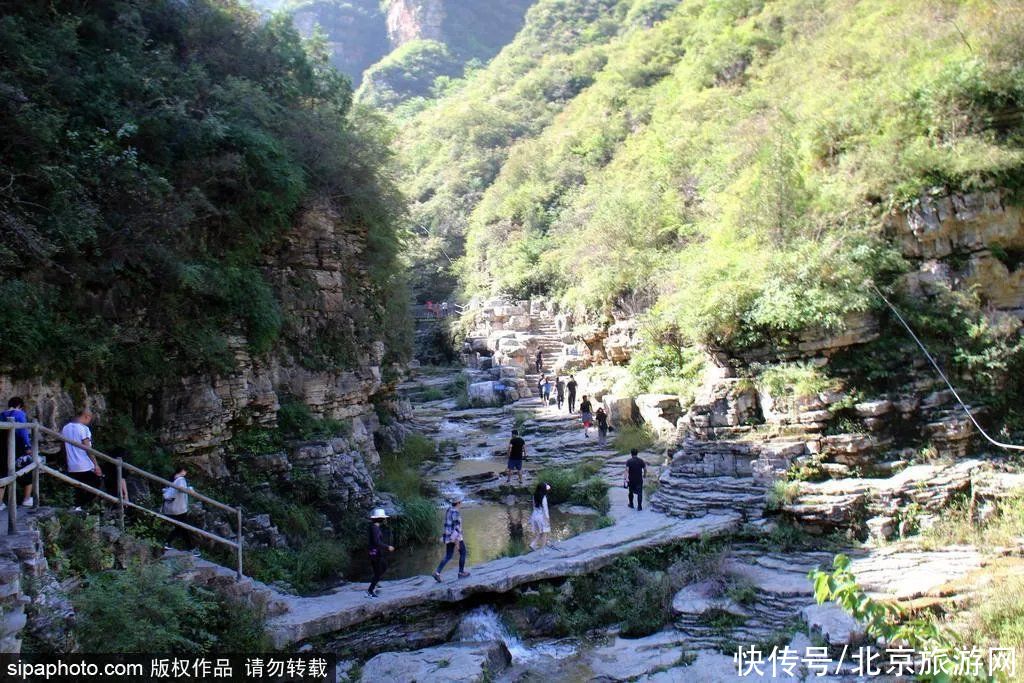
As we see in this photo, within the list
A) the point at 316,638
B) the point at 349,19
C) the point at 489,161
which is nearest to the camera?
the point at 316,638

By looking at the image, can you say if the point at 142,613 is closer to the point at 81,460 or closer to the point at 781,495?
the point at 81,460

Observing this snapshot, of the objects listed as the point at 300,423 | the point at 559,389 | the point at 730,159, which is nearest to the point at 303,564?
the point at 300,423

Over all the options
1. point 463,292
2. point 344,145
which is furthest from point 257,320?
point 463,292

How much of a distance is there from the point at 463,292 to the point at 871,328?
2769cm

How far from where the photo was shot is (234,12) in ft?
53.3

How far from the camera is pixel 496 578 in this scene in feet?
34.0

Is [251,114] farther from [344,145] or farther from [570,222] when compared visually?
[570,222]

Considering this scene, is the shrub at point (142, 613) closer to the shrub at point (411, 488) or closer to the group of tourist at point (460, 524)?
the group of tourist at point (460, 524)

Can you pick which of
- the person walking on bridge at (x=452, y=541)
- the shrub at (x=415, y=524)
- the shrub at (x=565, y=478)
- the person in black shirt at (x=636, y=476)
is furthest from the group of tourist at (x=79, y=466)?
the shrub at (x=565, y=478)

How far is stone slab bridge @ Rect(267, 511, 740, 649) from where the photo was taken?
906cm

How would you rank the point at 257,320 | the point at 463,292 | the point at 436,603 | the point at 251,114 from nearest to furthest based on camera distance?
the point at 436,603 → the point at 257,320 → the point at 251,114 → the point at 463,292

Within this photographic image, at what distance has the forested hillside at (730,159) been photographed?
14133 mm

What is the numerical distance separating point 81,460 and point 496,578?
5.66 metres

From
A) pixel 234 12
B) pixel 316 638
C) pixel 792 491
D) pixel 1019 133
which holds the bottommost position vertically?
pixel 316 638
